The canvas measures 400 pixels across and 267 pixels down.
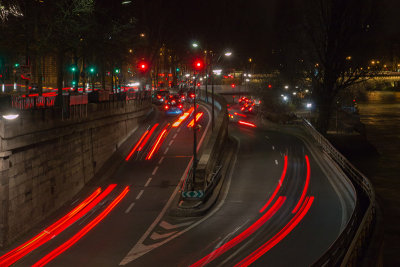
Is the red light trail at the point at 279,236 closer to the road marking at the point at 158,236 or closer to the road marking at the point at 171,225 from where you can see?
the road marking at the point at 158,236

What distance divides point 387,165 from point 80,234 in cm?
3697

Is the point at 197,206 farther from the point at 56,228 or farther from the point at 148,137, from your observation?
the point at 148,137

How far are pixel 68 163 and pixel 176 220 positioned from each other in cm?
894

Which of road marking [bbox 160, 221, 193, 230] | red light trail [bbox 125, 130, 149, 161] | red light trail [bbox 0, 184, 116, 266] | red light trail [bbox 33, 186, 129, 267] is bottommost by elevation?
red light trail [bbox 0, 184, 116, 266]

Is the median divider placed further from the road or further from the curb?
the road

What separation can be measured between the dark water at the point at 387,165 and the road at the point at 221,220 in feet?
7.93

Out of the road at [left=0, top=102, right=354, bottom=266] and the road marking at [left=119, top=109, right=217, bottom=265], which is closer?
the road at [left=0, top=102, right=354, bottom=266]

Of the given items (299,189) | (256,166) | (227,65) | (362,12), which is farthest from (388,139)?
(227,65)

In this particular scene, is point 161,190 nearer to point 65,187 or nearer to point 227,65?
point 65,187

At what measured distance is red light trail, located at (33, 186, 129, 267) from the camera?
2041cm

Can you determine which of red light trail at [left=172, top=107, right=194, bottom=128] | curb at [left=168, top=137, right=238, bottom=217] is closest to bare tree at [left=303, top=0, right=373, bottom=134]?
red light trail at [left=172, top=107, right=194, bottom=128]

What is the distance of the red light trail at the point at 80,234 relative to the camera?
2041 centimetres

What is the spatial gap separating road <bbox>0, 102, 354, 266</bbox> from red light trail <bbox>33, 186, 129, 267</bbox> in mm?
48

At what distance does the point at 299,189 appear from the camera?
99.1 feet
